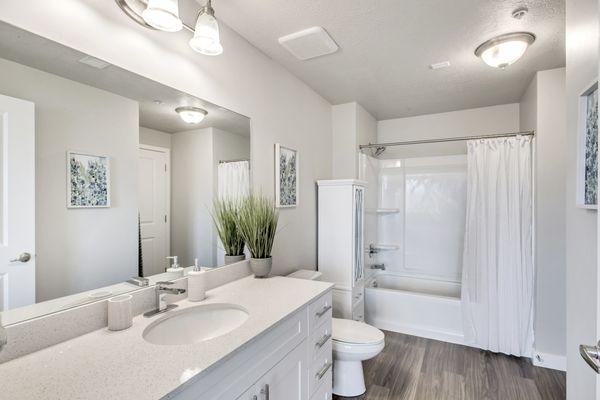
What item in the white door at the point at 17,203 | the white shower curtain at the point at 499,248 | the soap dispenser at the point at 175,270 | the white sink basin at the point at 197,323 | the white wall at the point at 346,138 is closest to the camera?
the white door at the point at 17,203

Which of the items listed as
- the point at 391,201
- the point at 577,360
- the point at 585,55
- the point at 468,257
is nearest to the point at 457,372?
the point at 468,257

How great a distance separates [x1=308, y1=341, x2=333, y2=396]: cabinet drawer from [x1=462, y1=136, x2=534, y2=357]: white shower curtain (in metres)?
1.71

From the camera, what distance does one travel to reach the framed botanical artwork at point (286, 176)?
226 cm

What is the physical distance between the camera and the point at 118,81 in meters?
1.26

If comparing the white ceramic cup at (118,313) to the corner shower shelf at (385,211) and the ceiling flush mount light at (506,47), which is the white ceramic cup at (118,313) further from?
the corner shower shelf at (385,211)

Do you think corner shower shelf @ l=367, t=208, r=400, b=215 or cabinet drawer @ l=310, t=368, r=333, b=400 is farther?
corner shower shelf @ l=367, t=208, r=400, b=215

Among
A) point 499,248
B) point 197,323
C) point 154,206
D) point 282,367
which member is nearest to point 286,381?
point 282,367

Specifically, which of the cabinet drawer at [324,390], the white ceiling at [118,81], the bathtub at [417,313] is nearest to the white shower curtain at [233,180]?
the white ceiling at [118,81]

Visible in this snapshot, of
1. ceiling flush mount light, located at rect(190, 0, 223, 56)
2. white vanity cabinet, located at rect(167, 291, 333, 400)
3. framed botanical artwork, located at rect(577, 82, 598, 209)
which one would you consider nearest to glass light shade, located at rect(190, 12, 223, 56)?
ceiling flush mount light, located at rect(190, 0, 223, 56)

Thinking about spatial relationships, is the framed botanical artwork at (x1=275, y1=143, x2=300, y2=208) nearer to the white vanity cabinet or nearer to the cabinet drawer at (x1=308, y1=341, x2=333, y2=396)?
the white vanity cabinet

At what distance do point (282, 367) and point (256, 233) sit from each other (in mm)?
805

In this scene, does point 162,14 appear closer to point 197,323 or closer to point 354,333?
point 197,323

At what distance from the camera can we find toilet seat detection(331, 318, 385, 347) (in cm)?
193

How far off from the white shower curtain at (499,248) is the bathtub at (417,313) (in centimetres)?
12
